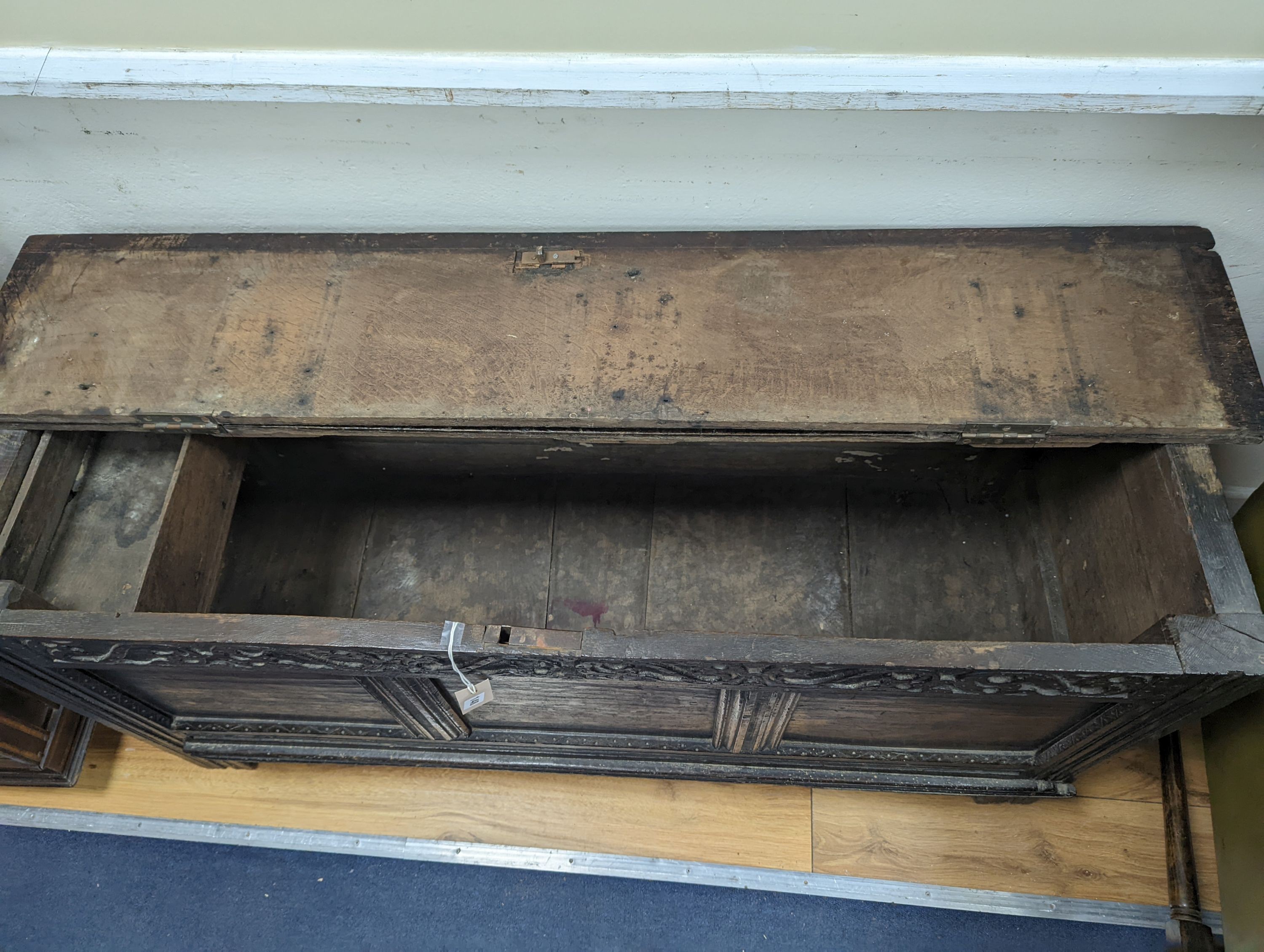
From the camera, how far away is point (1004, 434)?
1.15 meters

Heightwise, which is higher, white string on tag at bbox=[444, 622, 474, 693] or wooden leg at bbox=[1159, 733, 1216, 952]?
white string on tag at bbox=[444, 622, 474, 693]

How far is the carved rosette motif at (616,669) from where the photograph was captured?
1.06 m

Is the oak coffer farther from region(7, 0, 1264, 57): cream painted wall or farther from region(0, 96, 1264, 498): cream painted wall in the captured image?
region(7, 0, 1264, 57): cream painted wall

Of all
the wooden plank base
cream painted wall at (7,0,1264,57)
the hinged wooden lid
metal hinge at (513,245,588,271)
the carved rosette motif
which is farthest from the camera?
the wooden plank base

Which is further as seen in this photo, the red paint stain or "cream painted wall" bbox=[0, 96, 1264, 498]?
the red paint stain

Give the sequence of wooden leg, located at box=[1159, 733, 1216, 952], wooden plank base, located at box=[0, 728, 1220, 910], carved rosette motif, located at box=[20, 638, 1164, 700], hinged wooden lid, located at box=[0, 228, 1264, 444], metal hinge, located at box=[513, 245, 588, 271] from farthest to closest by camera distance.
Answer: wooden plank base, located at box=[0, 728, 1220, 910]
wooden leg, located at box=[1159, 733, 1216, 952]
metal hinge, located at box=[513, 245, 588, 271]
hinged wooden lid, located at box=[0, 228, 1264, 444]
carved rosette motif, located at box=[20, 638, 1164, 700]

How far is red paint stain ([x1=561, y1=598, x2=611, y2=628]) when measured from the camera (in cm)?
159

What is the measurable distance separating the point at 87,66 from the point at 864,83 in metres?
1.06

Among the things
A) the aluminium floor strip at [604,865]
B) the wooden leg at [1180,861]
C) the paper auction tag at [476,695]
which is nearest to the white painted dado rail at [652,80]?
the paper auction tag at [476,695]

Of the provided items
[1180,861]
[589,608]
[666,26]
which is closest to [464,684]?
[589,608]

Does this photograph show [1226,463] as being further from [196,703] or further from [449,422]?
[196,703]

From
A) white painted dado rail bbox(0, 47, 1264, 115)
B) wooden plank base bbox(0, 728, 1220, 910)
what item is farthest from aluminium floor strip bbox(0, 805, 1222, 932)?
white painted dado rail bbox(0, 47, 1264, 115)

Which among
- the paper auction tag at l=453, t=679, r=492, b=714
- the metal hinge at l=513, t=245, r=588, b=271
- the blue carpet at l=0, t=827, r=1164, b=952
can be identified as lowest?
the blue carpet at l=0, t=827, r=1164, b=952

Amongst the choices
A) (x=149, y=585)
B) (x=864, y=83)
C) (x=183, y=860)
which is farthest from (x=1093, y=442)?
(x=183, y=860)
